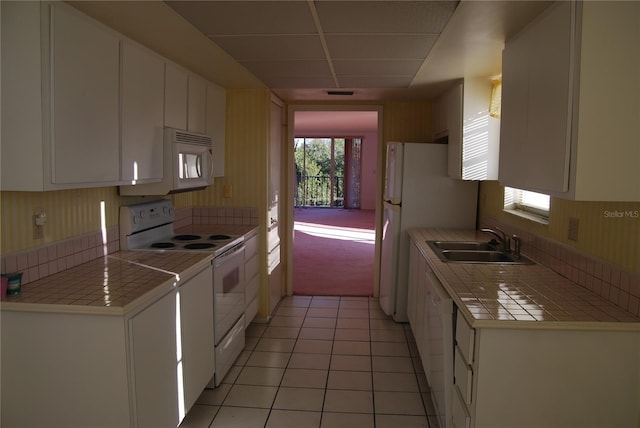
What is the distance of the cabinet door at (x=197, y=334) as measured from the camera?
2615 millimetres

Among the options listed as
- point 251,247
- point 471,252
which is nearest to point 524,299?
point 471,252

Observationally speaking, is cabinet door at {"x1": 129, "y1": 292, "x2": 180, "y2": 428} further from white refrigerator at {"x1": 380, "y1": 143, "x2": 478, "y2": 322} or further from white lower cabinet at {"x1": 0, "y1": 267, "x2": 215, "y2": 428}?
white refrigerator at {"x1": 380, "y1": 143, "x2": 478, "y2": 322}

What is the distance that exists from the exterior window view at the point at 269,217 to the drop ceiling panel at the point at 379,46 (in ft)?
0.08

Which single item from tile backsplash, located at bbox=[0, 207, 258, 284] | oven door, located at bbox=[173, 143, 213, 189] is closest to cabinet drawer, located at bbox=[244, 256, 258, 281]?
oven door, located at bbox=[173, 143, 213, 189]

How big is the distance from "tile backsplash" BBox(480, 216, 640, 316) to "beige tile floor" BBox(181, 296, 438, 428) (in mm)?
1124

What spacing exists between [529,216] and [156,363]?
2438 mm

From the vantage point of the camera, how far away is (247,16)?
2.24 m

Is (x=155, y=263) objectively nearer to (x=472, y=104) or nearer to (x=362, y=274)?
(x=472, y=104)

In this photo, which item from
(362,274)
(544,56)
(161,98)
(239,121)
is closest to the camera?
(544,56)

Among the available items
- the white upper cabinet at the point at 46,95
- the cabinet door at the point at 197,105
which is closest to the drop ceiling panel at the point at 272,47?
the cabinet door at the point at 197,105

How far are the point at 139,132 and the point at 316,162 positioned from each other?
37.6 ft

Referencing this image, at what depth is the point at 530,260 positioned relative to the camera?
9.83 feet

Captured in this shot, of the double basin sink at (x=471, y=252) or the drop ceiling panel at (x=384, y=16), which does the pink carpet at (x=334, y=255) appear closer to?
the double basin sink at (x=471, y=252)

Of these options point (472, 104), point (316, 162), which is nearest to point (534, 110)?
point (472, 104)
